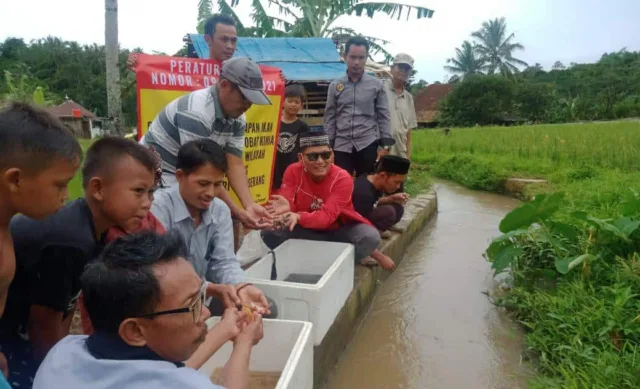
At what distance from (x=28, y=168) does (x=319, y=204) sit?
7.46 feet

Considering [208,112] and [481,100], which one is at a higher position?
[481,100]

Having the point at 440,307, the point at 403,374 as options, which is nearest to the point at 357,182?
the point at 440,307

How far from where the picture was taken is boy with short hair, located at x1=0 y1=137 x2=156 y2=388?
4.61ft

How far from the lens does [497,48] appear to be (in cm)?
4100

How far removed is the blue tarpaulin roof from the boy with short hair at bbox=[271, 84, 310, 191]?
364 cm

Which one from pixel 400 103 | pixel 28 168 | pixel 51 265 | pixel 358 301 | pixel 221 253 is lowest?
pixel 358 301

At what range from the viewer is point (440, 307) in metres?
3.52

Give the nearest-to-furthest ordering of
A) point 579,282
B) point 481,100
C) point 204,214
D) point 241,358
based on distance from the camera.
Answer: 1. point 241,358
2. point 204,214
3. point 579,282
4. point 481,100

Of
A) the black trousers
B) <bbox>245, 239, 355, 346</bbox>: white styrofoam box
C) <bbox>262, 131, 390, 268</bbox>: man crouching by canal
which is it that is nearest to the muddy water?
<bbox>245, 239, 355, 346</bbox>: white styrofoam box

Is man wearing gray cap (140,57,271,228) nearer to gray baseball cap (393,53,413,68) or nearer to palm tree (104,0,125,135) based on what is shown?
palm tree (104,0,125,135)

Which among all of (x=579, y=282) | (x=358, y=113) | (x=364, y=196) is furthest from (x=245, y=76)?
(x=579, y=282)

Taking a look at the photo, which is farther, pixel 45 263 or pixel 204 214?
pixel 204 214

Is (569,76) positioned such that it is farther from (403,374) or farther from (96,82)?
(403,374)

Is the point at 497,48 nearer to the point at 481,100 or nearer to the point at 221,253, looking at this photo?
the point at 481,100
